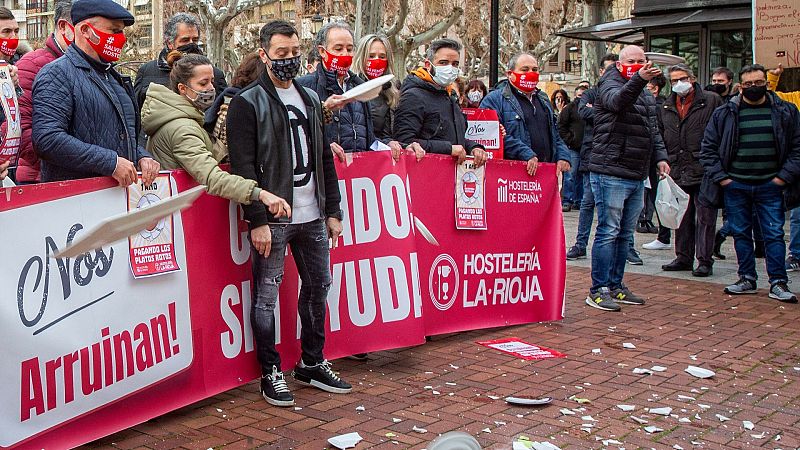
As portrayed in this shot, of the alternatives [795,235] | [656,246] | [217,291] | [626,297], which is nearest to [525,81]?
[626,297]

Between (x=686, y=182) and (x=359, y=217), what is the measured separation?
5.80 m

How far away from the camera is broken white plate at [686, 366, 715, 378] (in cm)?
596

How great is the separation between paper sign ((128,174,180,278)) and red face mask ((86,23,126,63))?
0.61 metres

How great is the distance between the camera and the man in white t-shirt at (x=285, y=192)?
4930mm

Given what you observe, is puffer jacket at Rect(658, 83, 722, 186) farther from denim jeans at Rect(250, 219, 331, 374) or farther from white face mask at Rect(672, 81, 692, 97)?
denim jeans at Rect(250, 219, 331, 374)

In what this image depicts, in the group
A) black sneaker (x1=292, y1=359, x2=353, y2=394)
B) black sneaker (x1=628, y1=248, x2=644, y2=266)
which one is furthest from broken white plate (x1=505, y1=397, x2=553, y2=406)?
black sneaker (x1=628, y1=248, x2=644, y2=266)

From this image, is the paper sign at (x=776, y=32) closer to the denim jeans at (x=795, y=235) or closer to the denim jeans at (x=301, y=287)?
the denim jeans at (x=795, y=235)

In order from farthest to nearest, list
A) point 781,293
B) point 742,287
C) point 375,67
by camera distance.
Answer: point 742,287
point 781,293
point 375,67

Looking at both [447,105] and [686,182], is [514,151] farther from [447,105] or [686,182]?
[686,182]

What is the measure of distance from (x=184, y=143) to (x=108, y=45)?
612 mm

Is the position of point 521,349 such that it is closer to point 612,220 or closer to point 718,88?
point 612,220

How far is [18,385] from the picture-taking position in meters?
3.95

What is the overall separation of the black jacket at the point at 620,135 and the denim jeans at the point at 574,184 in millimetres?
6964

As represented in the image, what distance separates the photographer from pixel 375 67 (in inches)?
250
